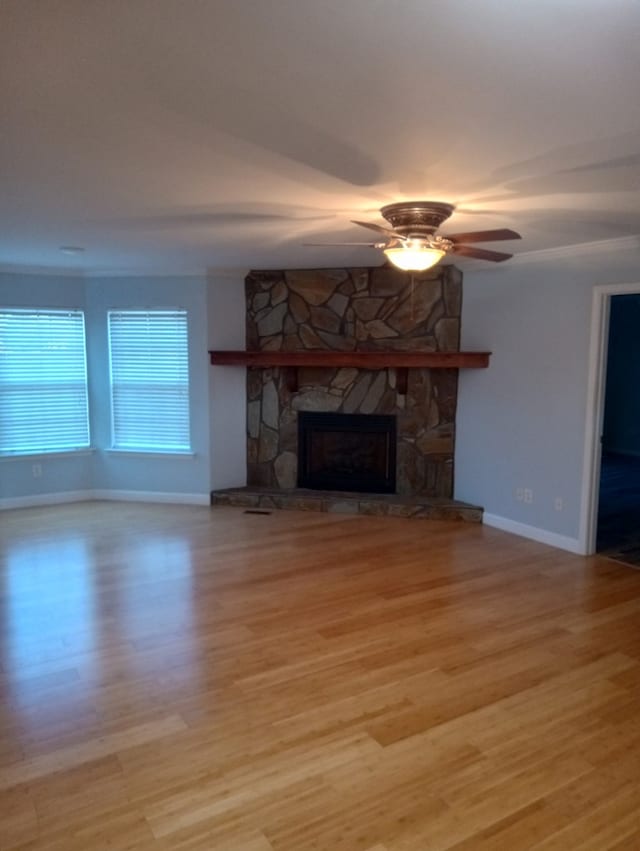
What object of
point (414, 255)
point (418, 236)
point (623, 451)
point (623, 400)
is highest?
point (418, 236)

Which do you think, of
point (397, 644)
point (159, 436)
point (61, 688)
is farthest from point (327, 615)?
point (159, 436)

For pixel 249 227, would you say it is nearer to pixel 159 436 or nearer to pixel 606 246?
pixel 606 246

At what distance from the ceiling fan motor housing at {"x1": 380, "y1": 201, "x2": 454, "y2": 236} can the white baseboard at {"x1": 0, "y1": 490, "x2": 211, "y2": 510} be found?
3.74 m

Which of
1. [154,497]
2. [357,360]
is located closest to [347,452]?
[357,360]

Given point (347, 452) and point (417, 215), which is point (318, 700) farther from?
point (347, 452)

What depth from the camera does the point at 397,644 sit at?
3150 millimetres

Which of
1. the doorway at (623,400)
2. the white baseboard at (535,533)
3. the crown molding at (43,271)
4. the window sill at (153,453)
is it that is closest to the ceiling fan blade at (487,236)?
the white baseboard at (535,533)

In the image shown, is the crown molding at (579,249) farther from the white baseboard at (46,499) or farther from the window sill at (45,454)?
the white baseboard at (46,499)

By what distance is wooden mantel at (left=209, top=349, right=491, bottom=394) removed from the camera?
17.0ft

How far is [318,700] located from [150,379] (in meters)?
4.02

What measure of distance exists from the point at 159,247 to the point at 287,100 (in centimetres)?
293

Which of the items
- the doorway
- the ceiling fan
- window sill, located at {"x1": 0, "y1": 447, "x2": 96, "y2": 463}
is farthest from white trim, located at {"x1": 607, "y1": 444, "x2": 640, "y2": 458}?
window sill, located at {"x1": 0, "y1": 447, "x2": 96, "y2": 463}

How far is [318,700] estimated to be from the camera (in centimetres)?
265

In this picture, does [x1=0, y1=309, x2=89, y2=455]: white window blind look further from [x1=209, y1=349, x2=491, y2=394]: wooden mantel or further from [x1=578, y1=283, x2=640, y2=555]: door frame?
[x1=578, y1=283, x2=640, y2=555]: door frame
